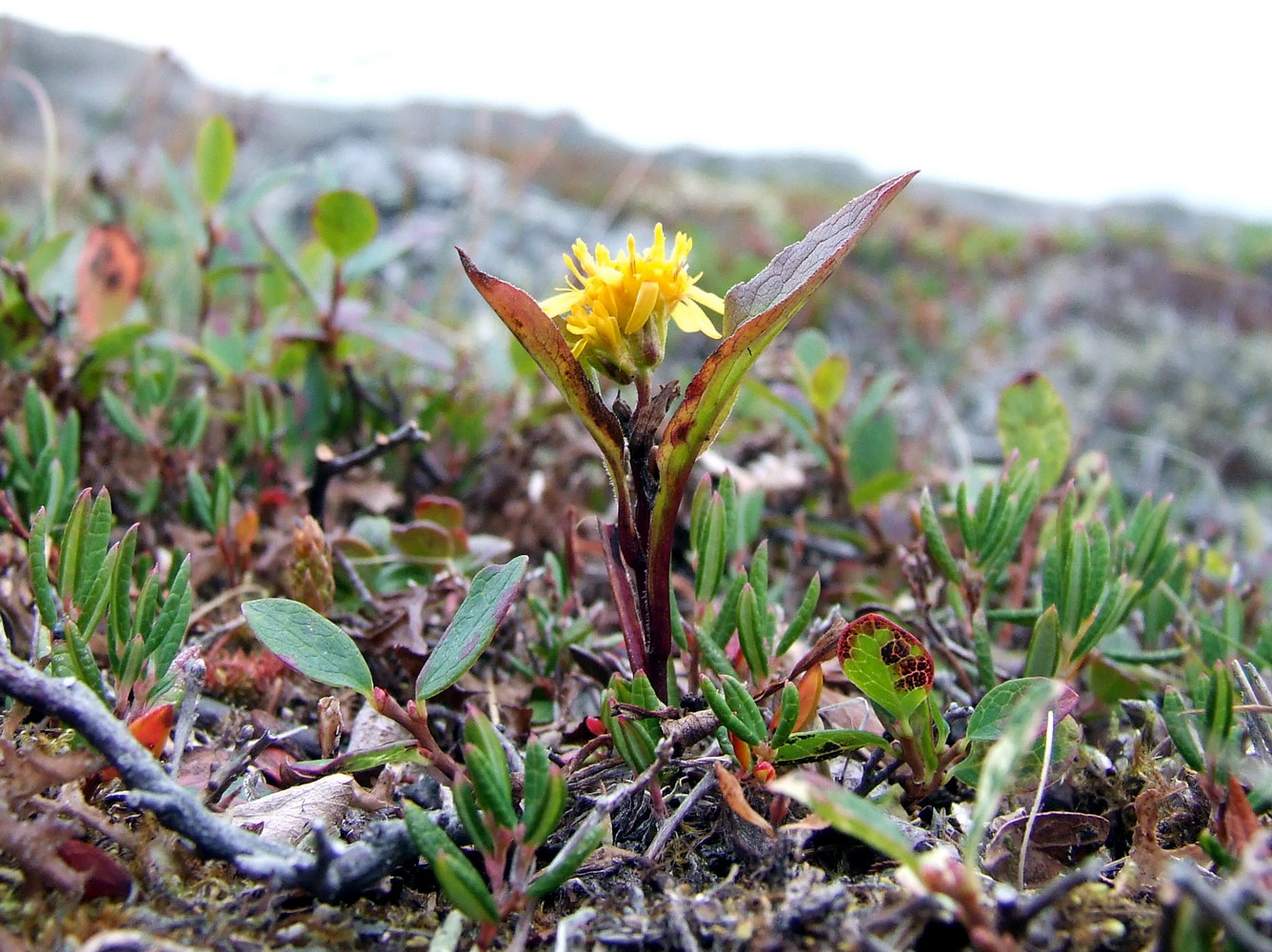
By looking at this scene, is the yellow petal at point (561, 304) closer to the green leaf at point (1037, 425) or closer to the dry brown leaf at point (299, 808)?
the dry brown leaf at point (299, 808)

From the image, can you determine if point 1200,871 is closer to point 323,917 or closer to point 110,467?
point 323,917

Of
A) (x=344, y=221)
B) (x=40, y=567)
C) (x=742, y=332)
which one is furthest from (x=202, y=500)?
(x=742, y=332)

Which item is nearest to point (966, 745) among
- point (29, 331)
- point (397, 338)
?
point (397, 338)

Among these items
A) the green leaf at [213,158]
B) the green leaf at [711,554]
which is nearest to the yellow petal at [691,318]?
the green leaf at [711,554]

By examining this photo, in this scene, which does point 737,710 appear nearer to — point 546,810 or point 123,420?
point 546,810

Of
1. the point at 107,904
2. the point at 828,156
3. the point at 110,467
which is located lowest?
the point at 107,904
